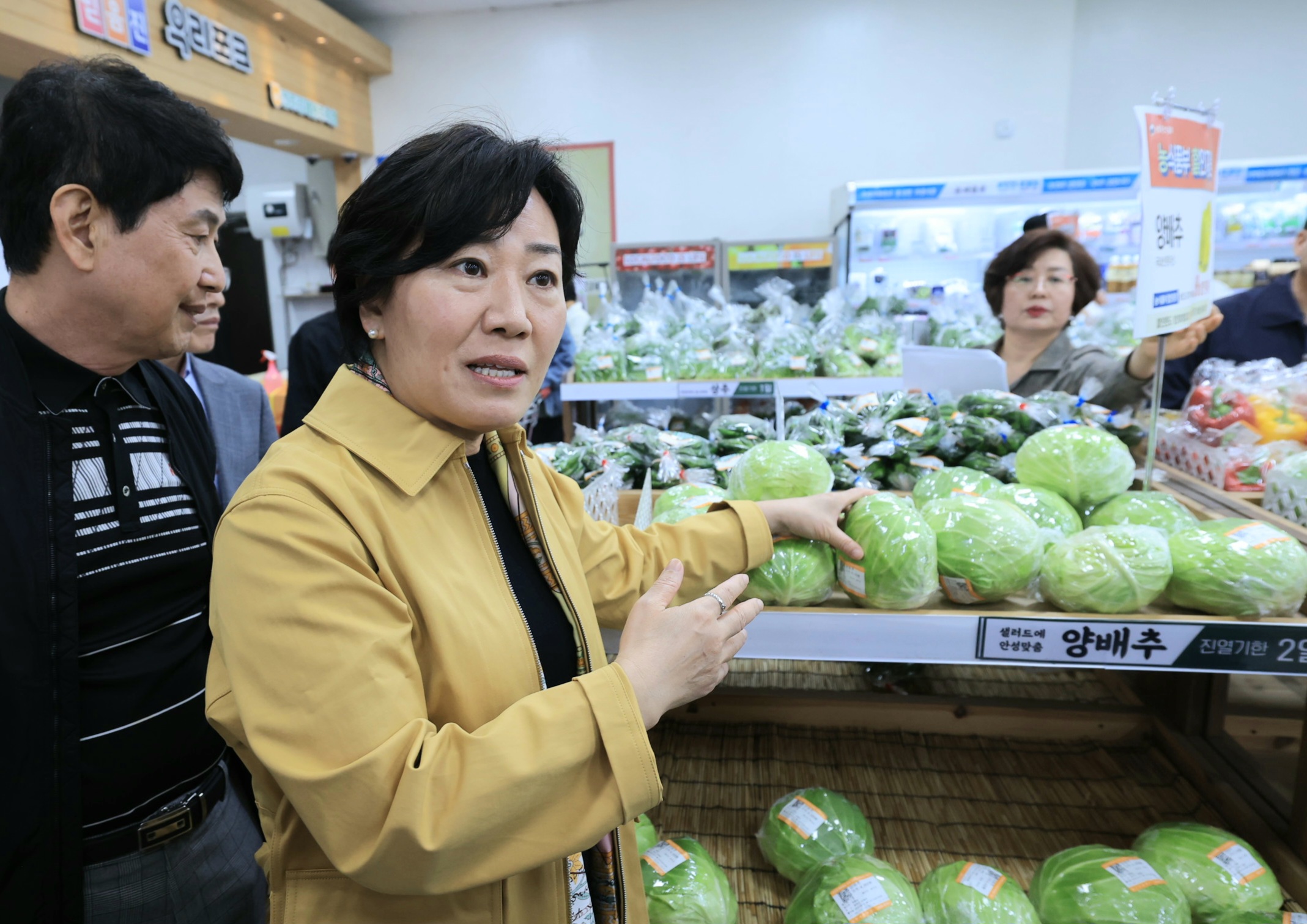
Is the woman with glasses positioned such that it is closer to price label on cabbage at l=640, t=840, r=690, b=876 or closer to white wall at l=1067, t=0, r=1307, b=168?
price label on cabbage at l=640, t=840, r=690, b=876

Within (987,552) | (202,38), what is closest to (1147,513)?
(987,552)

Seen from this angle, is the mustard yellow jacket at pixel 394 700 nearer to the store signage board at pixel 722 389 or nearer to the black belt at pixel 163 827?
the black belt at pixel 163 827

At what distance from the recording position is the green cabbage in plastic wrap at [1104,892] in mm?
1253

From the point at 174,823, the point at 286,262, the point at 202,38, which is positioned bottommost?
the point at 174,823

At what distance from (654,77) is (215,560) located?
24.0 ft

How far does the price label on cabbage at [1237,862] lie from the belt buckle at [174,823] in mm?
1791

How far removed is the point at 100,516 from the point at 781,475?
3.79ft

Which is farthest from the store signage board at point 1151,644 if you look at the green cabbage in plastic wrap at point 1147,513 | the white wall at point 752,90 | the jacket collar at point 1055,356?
the white wall at point 752,90

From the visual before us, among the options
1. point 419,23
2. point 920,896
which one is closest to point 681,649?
point 920,896

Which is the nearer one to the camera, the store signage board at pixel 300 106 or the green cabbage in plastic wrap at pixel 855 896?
the green cabbage in plastic wrap at pixel 855 896

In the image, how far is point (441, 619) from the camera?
0.84m

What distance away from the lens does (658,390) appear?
11.2 ft

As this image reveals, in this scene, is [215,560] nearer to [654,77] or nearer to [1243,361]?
[1243,361]

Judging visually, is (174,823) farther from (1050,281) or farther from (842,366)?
(1050,281)
